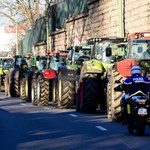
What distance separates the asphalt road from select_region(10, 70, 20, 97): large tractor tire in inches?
615

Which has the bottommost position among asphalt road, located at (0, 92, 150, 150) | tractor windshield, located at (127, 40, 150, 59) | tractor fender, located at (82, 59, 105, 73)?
asphalt road, located at (0, 92, 150, 150)

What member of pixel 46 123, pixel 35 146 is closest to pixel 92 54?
pixel 46 123

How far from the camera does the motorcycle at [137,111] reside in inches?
579

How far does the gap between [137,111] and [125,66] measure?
130 inches

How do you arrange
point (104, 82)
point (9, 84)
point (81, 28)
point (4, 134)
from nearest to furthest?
point (4, 134), point (104, 82), point (9, 84), point (81, 28)

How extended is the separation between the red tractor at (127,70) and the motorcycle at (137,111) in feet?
9.91

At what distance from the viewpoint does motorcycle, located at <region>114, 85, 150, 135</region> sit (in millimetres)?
14719

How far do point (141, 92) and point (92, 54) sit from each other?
7.73 m

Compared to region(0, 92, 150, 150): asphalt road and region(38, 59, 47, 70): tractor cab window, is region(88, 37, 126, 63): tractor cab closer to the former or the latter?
region(0, 92, 150, 150): asphalt road

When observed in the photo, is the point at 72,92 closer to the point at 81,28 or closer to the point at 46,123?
the point at 46,123

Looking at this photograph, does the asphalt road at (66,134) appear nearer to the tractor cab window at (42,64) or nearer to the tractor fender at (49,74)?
the tractor fender at (49,74)

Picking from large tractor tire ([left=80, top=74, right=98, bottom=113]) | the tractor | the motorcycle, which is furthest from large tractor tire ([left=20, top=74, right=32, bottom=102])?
the motorcycle

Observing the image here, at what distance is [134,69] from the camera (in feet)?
50.3

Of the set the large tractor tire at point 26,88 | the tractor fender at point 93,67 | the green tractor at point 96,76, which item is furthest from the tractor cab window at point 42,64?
the tractor fender at point 93,67
